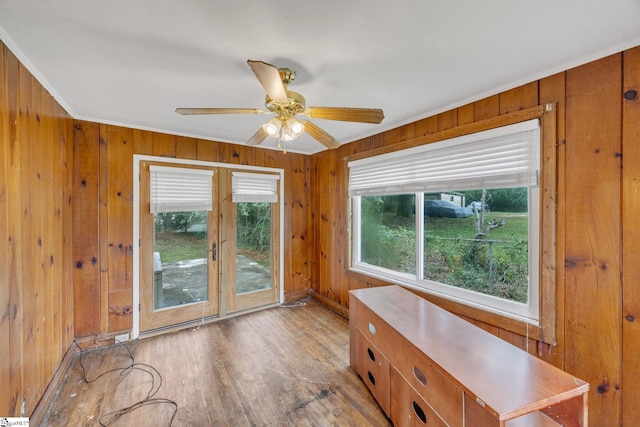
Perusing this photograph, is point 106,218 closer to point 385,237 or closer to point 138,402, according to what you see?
point 138,402

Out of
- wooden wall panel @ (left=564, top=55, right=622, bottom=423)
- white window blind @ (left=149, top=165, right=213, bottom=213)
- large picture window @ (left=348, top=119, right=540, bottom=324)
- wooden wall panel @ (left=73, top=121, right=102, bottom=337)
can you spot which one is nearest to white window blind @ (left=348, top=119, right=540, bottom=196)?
large picture window @ (left=348, top=119, right=540, bottom=324)

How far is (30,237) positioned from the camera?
1.68 m

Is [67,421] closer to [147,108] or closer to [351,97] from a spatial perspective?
[147,108]

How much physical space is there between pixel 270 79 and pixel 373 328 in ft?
6.10

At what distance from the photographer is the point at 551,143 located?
5.68 feet

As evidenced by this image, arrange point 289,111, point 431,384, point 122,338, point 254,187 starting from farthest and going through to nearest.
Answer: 1. point 254,187
2. point 122,338
3. point 289,111
4. point 431,384

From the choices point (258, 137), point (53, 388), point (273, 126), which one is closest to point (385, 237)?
point (258, 137)

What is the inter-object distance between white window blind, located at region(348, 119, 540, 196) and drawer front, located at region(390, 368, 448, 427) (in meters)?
1.59

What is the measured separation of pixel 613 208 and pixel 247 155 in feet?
11.8

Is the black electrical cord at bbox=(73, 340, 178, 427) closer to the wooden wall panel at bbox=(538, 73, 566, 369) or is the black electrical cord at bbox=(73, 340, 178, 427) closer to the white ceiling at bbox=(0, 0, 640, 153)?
the white ceiling at bbox=(0, 0, 640, 153)

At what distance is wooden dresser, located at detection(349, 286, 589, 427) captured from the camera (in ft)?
3.62

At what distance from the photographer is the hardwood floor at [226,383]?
1832 mm

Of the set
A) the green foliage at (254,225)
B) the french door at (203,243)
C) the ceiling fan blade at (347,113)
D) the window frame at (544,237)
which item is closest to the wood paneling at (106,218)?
the french door at (203,243)

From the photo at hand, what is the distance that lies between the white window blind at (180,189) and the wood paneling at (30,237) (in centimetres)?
76
